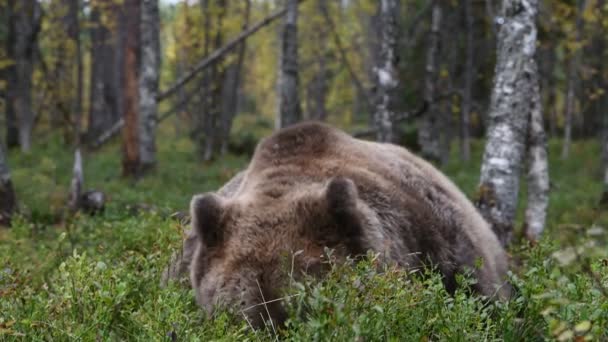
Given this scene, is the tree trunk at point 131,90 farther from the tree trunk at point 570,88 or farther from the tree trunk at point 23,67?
the tree trunk at point 570,88

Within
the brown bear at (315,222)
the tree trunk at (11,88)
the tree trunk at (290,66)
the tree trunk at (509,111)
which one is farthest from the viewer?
the tree trunk at (11,88)

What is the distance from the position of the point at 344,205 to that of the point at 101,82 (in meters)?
21.9

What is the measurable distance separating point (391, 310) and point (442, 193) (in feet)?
A: 8.00

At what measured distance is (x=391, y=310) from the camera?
10.4 ft

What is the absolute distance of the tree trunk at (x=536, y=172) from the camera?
A: 26.8 ft

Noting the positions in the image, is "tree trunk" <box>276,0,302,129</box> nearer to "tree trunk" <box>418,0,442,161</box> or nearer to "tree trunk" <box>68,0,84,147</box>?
"tree trunk" <box>418,0,442,161</box>

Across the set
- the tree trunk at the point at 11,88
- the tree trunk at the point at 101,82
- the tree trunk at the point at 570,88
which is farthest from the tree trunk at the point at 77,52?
the tree trunk at the point at 570,88

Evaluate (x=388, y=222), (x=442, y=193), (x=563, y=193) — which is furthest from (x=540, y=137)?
(x=563, y=193)

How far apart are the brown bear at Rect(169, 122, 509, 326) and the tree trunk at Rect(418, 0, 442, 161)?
10.9 m

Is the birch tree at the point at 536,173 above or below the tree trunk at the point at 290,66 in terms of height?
below

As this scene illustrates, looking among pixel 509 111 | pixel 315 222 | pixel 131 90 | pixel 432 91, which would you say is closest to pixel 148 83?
pixel 131 90

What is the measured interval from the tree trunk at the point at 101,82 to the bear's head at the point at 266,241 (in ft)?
61.8

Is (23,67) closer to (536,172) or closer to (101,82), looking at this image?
(101,82)

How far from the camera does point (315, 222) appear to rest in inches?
149
